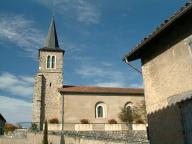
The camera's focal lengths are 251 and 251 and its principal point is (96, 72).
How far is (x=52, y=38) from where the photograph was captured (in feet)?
145

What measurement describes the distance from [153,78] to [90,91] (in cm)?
2729

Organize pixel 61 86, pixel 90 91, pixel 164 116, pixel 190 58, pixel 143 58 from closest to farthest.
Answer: pixel 190 58 < pixel 164 116 < pixel 143 58 < pixel 90 91 < pixel 61 86

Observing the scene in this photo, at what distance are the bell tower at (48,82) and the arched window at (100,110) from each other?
546cm

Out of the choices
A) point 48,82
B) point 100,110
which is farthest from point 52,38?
point 100,110

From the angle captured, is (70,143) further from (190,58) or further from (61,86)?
(61,86)

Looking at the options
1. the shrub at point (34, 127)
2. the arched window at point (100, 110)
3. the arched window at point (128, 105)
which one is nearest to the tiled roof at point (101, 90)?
the arched window at point (128, 105)

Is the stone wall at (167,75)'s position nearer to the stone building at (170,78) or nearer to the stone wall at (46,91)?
the stone building at (170,78)

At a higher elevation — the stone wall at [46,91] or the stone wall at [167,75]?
the stone wall at [46,91]

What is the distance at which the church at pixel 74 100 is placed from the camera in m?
34.2

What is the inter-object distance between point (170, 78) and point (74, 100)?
2788 centimetres

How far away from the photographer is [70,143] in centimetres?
1969

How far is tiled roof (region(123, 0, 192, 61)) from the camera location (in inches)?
245

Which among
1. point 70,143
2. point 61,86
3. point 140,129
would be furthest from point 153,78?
point 61,86

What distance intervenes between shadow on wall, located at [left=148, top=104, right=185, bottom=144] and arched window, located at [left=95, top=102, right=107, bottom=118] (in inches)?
1072
